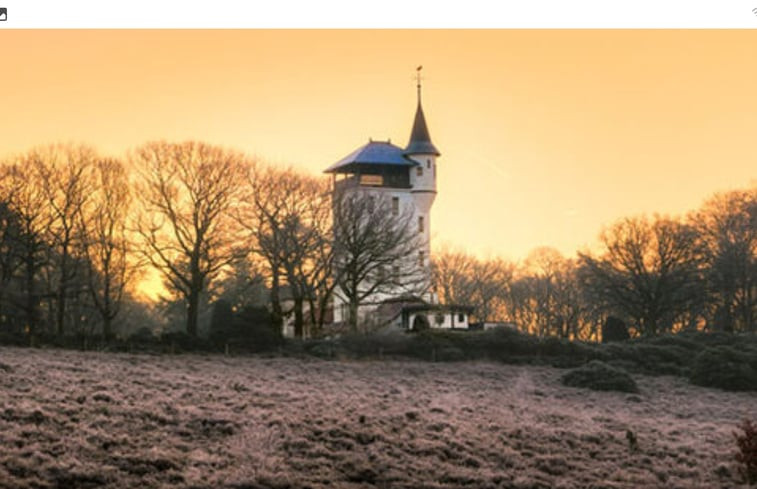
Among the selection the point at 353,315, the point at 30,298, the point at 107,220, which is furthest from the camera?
the point at 107,220

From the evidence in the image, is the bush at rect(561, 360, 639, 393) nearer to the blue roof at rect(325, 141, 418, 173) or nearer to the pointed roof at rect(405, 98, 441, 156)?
the blue roof at rect(325, 141, 418, 173)

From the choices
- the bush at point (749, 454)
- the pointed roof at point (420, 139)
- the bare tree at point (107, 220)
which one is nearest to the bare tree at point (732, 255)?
the pointed roof at point (420, 139)

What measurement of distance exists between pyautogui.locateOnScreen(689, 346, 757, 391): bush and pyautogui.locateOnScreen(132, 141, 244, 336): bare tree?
2733 cm

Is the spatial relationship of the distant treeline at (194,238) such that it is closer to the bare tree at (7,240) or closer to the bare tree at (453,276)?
the bare tree at (7,240)

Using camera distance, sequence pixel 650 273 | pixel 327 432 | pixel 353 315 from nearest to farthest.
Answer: pixel 327 432 → pixel 353 315 → pixel 650 273

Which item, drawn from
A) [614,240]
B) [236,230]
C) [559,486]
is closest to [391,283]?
[236,230]

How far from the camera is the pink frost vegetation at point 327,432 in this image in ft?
68.8

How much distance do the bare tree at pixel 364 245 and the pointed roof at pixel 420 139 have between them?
12.4 meters

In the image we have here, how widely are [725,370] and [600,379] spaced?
21.8 ft

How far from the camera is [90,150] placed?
178 ft

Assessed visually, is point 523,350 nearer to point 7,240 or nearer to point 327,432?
point 327,432

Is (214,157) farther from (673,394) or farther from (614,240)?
(614,240)

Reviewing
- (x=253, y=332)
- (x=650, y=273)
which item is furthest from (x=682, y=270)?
(x=253, y=332)

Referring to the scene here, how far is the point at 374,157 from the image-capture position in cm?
7075
